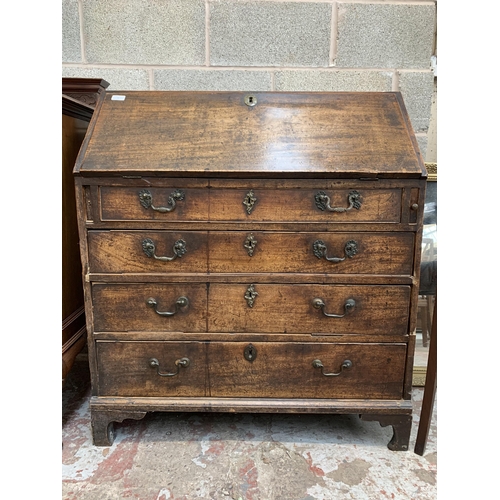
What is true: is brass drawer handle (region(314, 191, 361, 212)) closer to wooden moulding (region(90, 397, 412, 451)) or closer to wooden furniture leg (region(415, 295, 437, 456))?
wooden furniture leg (region(415, 295, 437, 456))

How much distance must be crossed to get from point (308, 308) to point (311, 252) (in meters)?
0.22

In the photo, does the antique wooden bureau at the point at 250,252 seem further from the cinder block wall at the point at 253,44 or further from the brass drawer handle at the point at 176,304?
the cinder block wall at the point at 253,44

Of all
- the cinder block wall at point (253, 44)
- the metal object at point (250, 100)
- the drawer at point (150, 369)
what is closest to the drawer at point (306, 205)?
the metal object at point (250, 100)

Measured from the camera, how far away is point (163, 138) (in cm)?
149

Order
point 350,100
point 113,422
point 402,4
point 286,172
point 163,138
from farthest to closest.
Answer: point 402,4 → point 113,422 → point 350,100 → point 163,138 → point 286,172

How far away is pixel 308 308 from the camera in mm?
1499

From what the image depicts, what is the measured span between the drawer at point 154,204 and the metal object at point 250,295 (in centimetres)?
31

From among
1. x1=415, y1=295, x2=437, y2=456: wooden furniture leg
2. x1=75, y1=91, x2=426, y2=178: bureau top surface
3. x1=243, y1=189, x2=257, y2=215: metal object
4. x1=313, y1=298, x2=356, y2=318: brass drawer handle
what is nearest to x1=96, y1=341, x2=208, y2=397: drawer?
x1=313, y1=298, x2=356, y2=318: brass drawer handle

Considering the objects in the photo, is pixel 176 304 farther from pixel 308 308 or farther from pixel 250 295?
pixel 308 308

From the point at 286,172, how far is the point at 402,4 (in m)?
1.37

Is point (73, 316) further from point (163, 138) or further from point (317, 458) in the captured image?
point (317, 458)

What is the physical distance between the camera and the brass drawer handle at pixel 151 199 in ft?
4.63

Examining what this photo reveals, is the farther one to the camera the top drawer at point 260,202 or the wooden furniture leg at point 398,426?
the wooden furniture leg at point 398,426

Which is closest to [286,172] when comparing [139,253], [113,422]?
[139,253]
